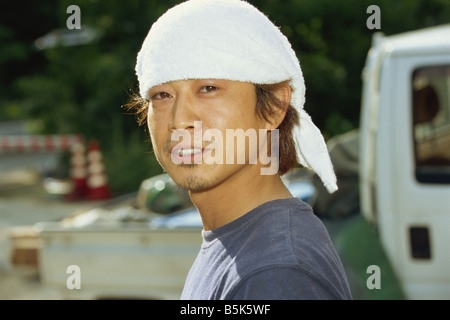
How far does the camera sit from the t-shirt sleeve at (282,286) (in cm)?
114

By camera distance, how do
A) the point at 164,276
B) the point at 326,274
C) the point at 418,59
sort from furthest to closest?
the point at 164,276 → the point at 418,59 → the point at 326,274

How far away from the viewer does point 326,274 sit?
47.3 inches

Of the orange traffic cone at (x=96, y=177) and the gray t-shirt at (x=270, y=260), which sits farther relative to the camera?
the orange traffic cone at (x=96, y=177)

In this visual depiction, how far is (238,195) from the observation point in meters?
1.46

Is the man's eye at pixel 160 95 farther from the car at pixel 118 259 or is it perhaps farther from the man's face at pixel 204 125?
the car at pixel 118 259

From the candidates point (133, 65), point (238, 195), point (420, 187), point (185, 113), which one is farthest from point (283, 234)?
point (133, 65)

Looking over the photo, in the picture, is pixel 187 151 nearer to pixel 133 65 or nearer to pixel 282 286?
pixel 282 286

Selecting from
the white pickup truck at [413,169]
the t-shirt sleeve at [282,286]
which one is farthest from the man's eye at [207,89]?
the white pickup truck at [413,169]

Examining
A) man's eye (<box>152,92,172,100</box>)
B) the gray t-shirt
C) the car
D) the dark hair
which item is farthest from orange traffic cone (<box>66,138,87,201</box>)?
the gray t-shirt

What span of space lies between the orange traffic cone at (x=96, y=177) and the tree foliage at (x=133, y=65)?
57cm

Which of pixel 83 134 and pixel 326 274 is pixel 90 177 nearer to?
pixel 83 134

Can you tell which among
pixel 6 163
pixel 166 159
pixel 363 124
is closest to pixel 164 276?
pixel 363 124

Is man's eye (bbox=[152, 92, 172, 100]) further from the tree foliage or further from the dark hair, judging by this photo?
the tree foliage
